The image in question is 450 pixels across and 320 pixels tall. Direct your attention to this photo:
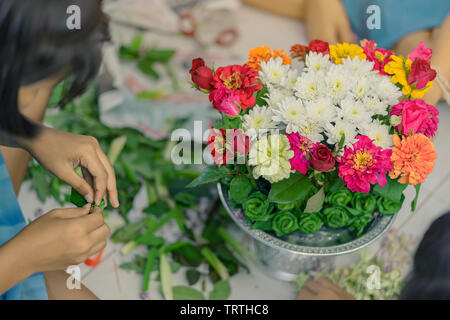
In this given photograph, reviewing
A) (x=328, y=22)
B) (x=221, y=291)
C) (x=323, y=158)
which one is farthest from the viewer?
(x=328, y=22)

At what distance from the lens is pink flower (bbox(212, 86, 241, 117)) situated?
0.50 meters

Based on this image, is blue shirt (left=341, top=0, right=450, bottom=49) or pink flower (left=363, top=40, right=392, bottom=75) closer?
pink flower (left=363, top=40, right=392, bottom=75)

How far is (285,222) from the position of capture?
23.7 inches

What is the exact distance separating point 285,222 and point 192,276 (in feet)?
0.87

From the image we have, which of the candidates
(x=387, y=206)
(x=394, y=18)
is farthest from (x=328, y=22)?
(x=387, y=206)

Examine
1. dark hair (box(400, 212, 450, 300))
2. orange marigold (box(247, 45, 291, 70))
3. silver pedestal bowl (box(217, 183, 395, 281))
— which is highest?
orange marigold (box(247, 45, 291, 70))

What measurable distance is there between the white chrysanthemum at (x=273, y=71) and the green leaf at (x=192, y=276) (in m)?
0.40

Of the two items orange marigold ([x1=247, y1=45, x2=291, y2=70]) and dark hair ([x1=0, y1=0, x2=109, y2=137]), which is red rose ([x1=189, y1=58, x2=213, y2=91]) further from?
dark hair ([x1=0, y1=0, x2=109, y2=137])

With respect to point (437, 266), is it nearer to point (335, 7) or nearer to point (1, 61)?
point (335, 7)

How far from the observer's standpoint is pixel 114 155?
0.87m

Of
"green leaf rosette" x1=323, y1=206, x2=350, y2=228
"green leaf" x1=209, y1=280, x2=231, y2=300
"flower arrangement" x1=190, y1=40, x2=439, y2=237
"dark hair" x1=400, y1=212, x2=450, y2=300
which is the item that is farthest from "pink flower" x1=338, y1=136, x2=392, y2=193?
"green leaf" x1=209, y1=280, x2=231, y2=300

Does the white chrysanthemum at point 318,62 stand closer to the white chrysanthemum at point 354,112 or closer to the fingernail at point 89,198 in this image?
the white chrysanthemum at point 354,112

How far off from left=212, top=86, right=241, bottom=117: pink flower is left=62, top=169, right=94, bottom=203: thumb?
207mm

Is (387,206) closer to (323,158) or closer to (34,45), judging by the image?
(323,158)
